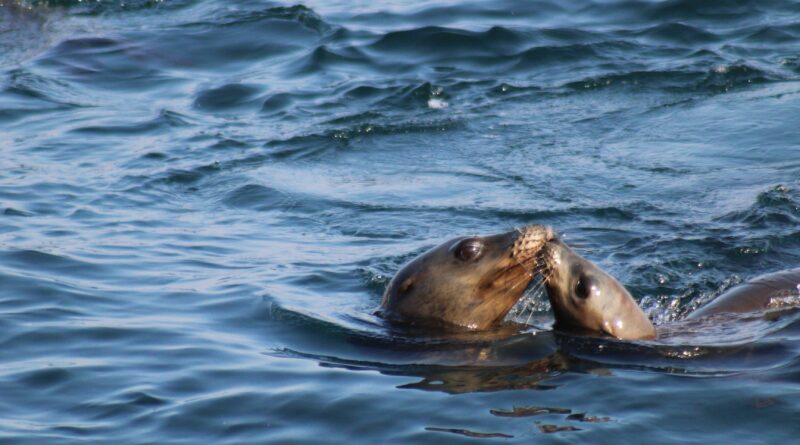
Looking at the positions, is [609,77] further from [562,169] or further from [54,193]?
[54,193]

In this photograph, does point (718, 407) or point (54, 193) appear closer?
point (718, 407)

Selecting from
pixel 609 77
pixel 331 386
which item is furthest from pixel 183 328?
pixel 609 77

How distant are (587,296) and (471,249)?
26.2 inches

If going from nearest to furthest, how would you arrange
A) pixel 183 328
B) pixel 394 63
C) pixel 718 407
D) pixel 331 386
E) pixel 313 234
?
pixel 718 407, pixel 331 386, pixel 183 328, pixel 313 234, pixel 394 63

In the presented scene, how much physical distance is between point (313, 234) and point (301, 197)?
92cm

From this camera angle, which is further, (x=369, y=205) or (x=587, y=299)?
(x=369, y=205)

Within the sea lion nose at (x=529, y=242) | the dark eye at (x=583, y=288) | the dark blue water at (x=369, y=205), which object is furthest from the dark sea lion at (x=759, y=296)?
the sea lion nose at (x=529, y=242)

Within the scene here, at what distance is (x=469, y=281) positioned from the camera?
702 centimetres

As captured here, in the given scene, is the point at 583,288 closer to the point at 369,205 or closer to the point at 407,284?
the point at 407,284

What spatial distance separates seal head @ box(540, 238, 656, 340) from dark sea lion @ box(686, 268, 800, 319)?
789 mm

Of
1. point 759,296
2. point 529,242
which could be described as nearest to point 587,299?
point 529,242

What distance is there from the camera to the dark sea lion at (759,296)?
7.50 m

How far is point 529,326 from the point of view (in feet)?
23.4

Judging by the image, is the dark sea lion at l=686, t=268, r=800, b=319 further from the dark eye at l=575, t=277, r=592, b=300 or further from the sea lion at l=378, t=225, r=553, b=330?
the sea lion at l=378, t=225, r=553, b=330
